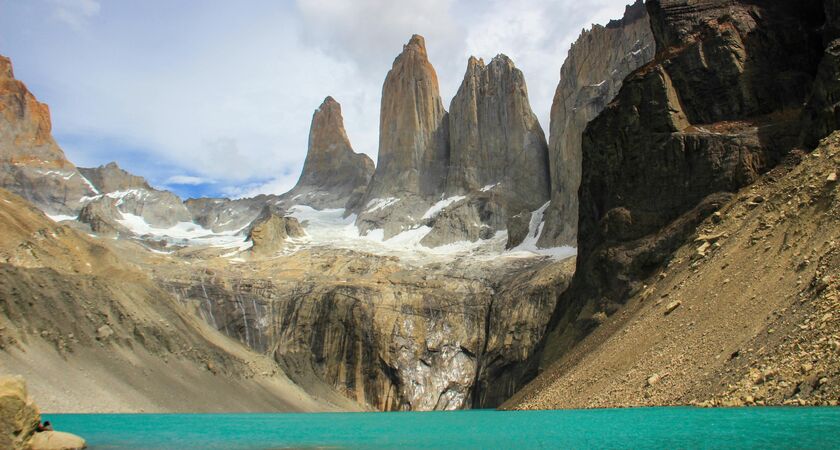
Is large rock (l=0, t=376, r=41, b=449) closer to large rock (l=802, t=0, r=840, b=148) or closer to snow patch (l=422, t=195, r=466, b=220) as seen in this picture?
large rock (l=802, t=0, r=840, b=148)

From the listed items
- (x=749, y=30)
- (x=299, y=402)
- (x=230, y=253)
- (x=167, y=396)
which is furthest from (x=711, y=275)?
(x=230, y=253)

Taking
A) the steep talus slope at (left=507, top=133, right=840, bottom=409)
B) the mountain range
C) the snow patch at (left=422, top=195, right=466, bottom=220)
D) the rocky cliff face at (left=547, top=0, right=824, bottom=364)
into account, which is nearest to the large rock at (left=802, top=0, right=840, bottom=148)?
the mountain range

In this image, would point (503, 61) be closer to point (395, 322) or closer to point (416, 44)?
point (416, 44)

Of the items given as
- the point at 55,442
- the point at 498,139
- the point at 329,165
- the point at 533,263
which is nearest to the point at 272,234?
the point at 498,139

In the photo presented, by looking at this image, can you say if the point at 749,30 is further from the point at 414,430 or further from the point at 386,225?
the point at 386,225

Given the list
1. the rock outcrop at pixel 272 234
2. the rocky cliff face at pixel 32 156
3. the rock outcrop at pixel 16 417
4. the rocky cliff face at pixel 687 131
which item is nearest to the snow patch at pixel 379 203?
the rock outcrop at pixel 272 234

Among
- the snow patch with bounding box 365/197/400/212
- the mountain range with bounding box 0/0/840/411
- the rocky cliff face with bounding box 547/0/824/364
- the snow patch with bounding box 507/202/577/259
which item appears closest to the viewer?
the mountain range with bounding box 0/0/840/411
